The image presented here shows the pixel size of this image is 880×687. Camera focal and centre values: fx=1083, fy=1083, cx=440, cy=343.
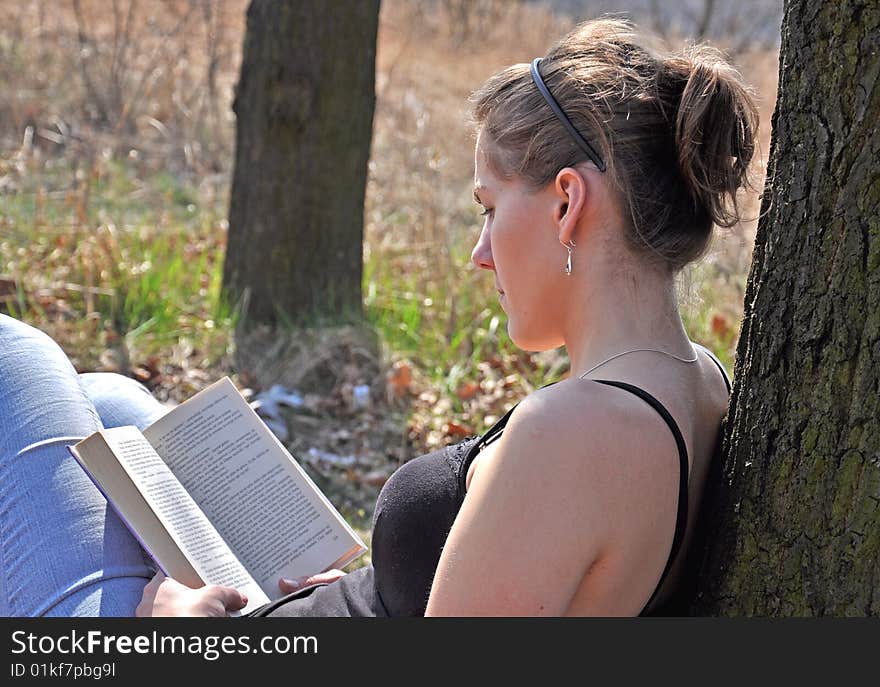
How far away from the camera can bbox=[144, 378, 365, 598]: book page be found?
2305mm

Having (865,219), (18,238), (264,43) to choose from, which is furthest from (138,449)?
(18,238)

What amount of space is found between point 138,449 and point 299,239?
2575 millimetres

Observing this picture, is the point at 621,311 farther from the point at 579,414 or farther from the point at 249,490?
the point at 249,490

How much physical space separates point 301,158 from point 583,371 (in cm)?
315

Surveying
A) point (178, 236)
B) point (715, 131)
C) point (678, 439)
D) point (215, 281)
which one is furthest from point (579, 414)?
point (178, 236)

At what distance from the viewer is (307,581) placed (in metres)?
2.23

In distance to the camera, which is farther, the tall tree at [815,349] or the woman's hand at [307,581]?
the woman's hand at [307,581]

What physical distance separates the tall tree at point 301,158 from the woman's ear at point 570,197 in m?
3.07

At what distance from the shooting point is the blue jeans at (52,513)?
6.59 feet

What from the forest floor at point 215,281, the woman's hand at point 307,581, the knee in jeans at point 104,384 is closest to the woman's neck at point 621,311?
the woman's hand at point 307,581

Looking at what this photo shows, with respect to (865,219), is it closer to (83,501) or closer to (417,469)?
(417,469)

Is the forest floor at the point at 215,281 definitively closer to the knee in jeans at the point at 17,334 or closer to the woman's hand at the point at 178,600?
the knee in jeans at the point at 17,334

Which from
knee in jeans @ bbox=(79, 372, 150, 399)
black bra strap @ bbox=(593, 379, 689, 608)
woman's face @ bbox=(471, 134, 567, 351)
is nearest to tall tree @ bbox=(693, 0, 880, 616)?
black bra strap @ bbox=(593, 379, 689, 608)

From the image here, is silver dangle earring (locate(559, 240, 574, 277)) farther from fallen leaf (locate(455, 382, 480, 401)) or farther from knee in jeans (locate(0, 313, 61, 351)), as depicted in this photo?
fallen leaf (locate(455, 382, 480, 401))
